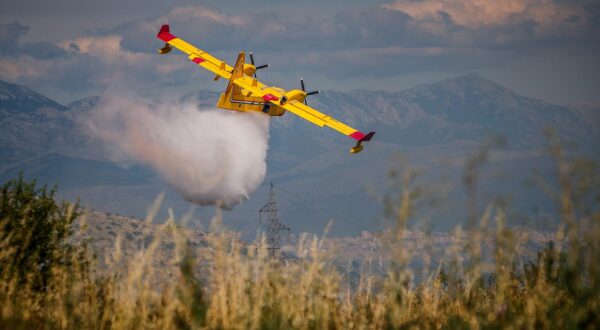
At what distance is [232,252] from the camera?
13133 mm

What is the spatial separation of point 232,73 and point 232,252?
2607 inches

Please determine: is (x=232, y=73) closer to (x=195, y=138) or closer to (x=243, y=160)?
(x=243, y=160)

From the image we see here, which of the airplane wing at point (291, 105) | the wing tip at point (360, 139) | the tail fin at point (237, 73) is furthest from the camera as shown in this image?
the tail fin at point (237, 73)

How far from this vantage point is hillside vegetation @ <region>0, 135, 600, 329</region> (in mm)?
11516

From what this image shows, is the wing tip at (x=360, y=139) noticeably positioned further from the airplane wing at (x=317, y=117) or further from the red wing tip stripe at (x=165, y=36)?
the red wing tip stripe at (x=165, y=36)

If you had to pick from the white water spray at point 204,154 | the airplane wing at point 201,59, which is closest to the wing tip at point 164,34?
the airplane wing at point 201,59

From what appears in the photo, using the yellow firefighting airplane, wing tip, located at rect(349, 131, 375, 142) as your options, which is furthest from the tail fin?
wing tip, located at rect(349, 131, 375, 142)

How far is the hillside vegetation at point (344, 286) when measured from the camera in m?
11.5

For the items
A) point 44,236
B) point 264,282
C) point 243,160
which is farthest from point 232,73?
point 264,282

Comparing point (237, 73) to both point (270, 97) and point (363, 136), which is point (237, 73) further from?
point (363, 136)

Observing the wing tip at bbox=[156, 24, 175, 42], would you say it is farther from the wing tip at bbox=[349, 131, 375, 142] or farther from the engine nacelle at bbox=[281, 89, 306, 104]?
the wing tip at bbox=[349, 131, 375, 142]

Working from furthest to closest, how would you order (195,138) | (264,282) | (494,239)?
(195,138) < (264,282) < (494,239)

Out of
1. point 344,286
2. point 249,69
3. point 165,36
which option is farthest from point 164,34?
point 344,286

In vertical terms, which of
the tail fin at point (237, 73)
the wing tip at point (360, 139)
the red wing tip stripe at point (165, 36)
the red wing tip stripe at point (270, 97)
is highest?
the red wing tip stripe at point (165, 36)
